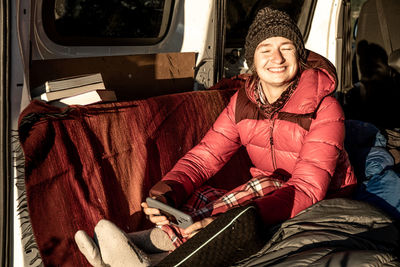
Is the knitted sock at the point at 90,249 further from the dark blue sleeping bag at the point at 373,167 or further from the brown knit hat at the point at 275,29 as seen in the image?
the dark blue sleeping bag at the point at 373,167

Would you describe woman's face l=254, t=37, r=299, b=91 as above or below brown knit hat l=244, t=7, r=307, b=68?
below

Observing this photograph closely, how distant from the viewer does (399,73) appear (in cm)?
372

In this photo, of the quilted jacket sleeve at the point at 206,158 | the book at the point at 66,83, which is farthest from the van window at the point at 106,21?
the quilted jacket sleeve at the point at 206,158

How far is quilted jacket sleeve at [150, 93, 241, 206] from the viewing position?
2.09m

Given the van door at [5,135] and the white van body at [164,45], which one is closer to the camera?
the van door at [5,135]

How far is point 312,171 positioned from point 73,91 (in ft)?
3.90

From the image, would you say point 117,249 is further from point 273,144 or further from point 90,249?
point 273,144

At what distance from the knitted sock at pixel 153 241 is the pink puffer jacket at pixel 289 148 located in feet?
0.82

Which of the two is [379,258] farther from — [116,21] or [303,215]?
[116,21]

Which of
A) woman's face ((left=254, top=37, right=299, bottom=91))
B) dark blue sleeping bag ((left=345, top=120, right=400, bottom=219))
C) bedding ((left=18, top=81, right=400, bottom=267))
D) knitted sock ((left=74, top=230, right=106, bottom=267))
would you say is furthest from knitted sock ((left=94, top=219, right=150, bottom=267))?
dark blue sleeping bag ((left=345, top=120, right=400, bottom=219))

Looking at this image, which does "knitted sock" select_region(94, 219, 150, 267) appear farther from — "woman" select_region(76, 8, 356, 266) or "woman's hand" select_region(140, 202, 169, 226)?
"woman's hand" select_region(140, 202, 169, 226)

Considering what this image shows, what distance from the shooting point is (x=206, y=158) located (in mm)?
2225

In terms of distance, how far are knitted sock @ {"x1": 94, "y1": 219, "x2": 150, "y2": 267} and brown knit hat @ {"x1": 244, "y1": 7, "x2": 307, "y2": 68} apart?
114cm

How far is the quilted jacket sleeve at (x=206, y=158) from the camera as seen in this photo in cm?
209
